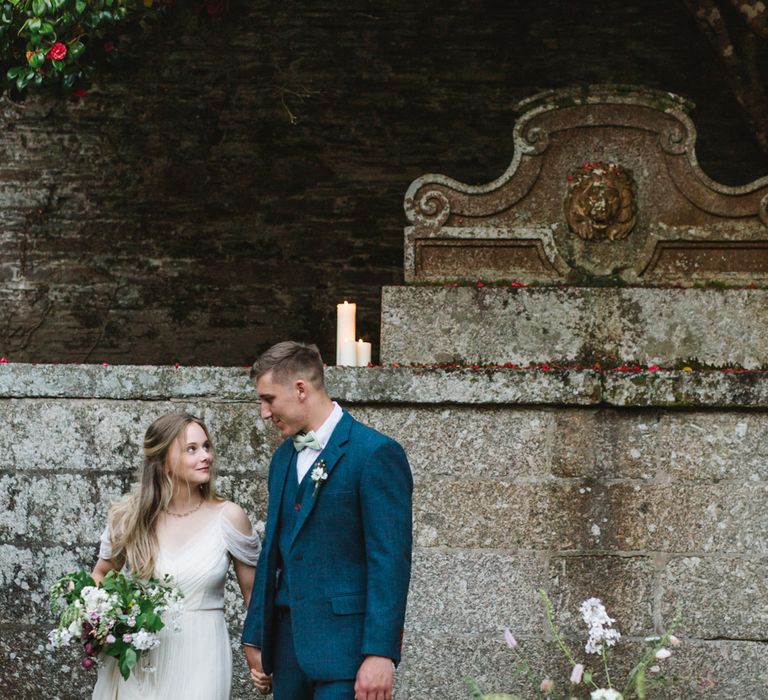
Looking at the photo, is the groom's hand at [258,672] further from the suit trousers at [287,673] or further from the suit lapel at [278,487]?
the suit lapel at [278,487]

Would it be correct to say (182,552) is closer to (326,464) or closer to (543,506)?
(326,464)

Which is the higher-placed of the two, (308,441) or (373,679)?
(308,441)

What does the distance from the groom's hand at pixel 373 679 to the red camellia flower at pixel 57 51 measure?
4115 mm

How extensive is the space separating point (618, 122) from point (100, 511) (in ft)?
11.0

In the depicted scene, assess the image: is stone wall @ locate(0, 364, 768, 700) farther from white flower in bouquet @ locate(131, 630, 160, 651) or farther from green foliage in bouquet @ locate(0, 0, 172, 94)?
green foliage in bouquet @ locate(0, 0, 172, 94)

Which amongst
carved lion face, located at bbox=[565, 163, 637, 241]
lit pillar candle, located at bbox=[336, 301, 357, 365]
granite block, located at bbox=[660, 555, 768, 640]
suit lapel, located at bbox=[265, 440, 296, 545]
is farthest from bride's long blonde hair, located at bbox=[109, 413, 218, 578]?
carved lion face, located at bbox=[565, 163, 637, 241]

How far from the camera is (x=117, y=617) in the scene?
3.32 meters

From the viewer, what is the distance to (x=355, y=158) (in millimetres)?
9586

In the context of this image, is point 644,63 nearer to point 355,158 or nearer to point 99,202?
point 355,158

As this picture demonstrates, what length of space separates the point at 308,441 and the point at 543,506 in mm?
1648

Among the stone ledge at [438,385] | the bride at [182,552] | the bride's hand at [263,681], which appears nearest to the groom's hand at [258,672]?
the bride's hand at [263,681]

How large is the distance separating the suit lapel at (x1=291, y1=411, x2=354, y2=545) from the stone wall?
143 centimetres

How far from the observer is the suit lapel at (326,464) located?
3166 millimetres

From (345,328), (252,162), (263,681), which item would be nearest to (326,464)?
(263,681)
